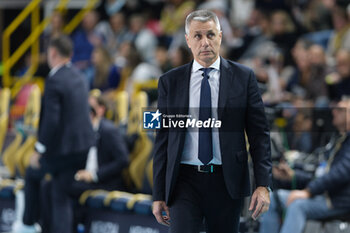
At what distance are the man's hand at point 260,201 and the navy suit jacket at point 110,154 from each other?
339 centimetres

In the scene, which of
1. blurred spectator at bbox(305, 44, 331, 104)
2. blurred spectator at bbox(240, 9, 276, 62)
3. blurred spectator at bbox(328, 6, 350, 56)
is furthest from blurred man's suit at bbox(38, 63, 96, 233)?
blurred spectator at bbox(328, 6, 350, 56)

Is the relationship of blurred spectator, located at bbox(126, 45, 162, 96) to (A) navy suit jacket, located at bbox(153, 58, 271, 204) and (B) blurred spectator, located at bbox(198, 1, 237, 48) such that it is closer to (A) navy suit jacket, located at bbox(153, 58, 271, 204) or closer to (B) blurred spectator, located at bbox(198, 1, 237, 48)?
(B) blurred spectator, located at bbox(198, 1, 237, 48)

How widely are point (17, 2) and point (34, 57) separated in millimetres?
1587

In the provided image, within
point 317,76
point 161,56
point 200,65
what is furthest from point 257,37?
point 200,65

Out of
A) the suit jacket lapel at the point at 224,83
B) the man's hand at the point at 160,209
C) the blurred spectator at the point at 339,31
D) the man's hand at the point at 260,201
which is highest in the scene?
the blurred spectator at the point at 339,31

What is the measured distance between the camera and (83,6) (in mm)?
12461

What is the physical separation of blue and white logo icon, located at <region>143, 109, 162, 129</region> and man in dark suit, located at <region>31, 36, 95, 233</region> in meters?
2.23

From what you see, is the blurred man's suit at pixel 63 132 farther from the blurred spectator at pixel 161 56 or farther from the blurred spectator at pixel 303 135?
the blurred spectator at pixel 161 56

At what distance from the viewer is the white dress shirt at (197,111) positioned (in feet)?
9.90

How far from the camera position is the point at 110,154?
6.37 metres

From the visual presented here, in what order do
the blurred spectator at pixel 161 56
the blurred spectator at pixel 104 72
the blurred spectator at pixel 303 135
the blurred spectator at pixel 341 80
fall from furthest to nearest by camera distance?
the blurred spectator at pixel 104 72, the blurred spectator at pixel 161 56, the blurred spectator at pixel 341 80, the blurred spectator at pixel 303 135

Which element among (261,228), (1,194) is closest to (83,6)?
(1,194)

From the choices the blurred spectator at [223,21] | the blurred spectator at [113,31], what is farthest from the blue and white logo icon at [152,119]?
the blurred spectator at [113,31]

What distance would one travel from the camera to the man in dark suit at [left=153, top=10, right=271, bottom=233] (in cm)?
299
